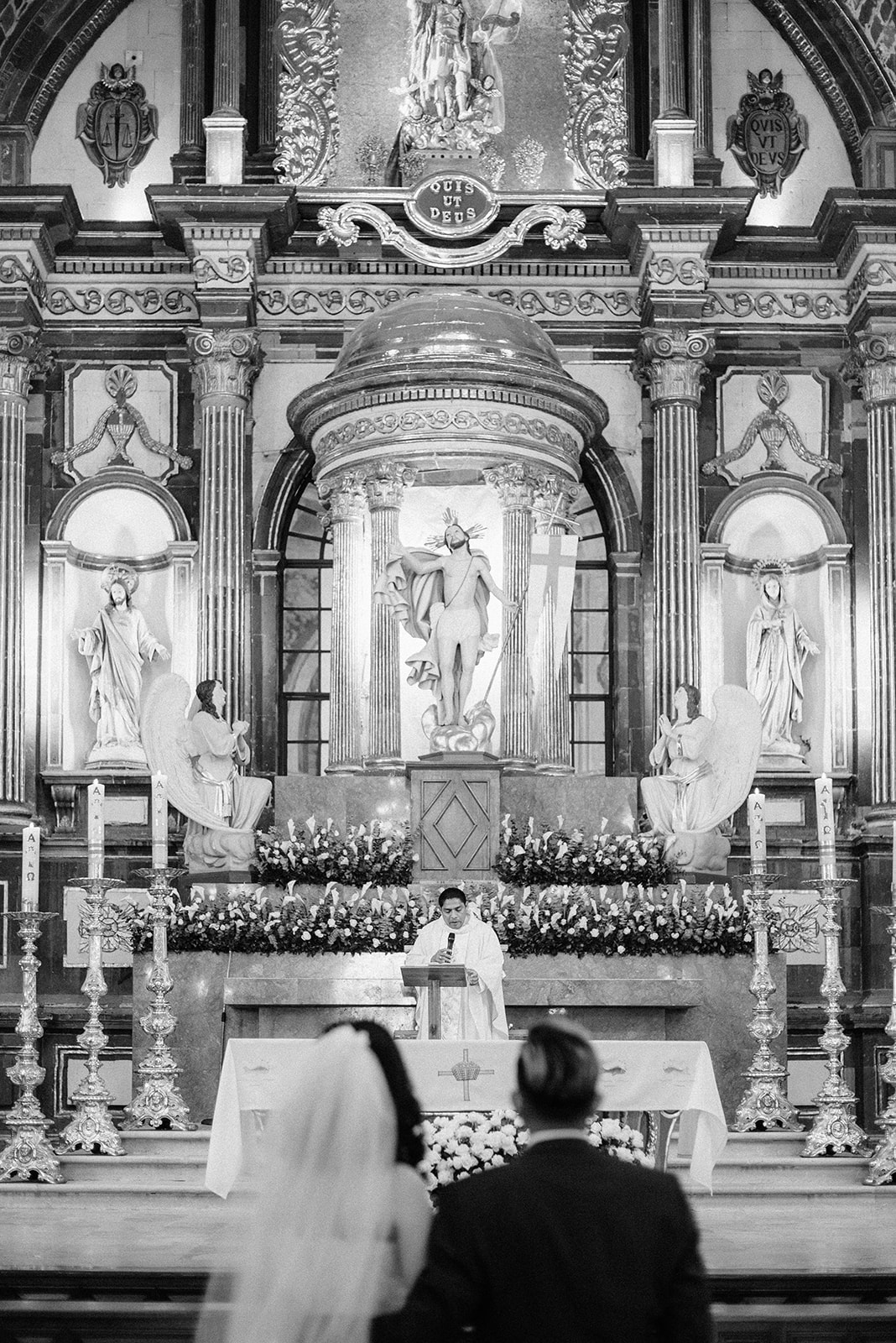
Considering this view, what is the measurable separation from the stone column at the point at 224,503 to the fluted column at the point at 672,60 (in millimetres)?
4524

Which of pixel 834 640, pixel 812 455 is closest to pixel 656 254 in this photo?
pixel 812 455

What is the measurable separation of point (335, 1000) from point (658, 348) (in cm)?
751

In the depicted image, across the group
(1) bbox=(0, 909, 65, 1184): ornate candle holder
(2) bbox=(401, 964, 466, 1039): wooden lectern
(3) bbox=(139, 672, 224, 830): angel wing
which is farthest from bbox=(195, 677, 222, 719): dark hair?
(2) bbox=(401, 964, 466, 1039): wooden lectern

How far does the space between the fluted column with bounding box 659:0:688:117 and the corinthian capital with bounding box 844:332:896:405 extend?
2.82 meters

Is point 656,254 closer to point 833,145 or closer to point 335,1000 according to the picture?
point 833,145

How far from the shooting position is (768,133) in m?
21.2

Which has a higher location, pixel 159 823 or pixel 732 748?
pixel 732 748

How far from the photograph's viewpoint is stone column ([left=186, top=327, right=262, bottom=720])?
19.3 m

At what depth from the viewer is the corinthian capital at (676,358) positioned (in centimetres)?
1989

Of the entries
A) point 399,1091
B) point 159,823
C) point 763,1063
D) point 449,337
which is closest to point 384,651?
point 449,337

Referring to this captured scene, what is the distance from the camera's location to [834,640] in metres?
20.0

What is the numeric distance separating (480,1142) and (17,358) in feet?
39.1

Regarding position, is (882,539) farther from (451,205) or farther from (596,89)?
(596,89)

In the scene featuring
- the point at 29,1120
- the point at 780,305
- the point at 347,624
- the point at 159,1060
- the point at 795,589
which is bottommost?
the point at 29,1120
